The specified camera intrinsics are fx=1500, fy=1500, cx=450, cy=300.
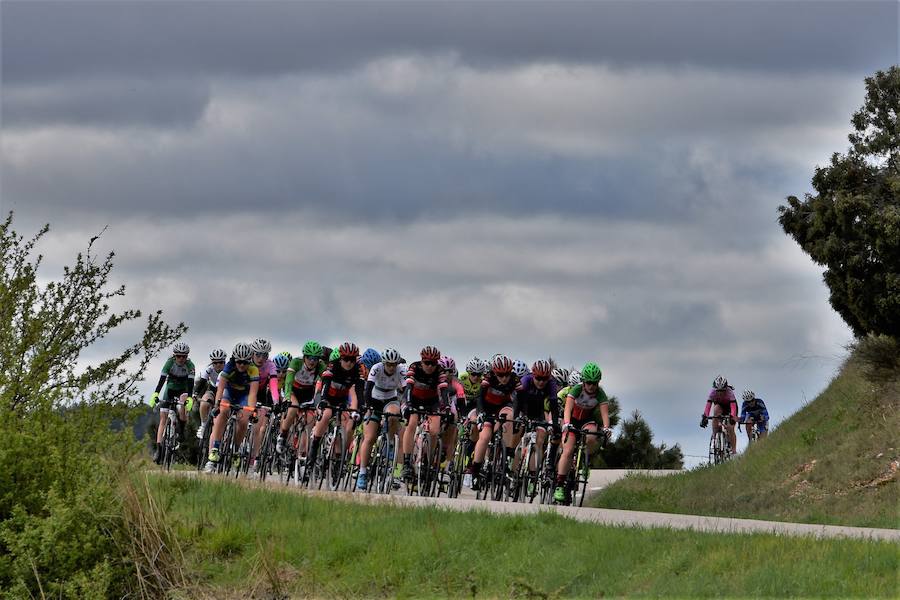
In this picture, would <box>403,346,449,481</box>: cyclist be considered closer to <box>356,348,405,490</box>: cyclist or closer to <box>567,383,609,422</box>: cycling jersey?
<box>356,348,405,490</box>: cyclist

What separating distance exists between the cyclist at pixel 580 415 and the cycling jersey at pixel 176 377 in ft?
Result: 29.4

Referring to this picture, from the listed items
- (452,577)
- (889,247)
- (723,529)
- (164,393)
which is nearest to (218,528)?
(452,577)

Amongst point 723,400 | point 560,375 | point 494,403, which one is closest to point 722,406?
point 723,400

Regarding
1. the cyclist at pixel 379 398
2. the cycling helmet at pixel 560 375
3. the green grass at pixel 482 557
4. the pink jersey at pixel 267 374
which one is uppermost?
the cycling helmet at pixel 560 375

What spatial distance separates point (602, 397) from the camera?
22.7 metres

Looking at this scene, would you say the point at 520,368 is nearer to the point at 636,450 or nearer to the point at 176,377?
the point at 176,377

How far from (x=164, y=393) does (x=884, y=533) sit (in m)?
16.0

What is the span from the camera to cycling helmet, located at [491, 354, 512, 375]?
78.3ft

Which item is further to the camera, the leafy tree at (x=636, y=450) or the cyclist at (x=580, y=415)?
the leafy tree at (x=636, y=450)

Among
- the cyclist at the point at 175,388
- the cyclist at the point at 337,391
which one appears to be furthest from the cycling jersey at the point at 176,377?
the cyclist at the point at 337,391

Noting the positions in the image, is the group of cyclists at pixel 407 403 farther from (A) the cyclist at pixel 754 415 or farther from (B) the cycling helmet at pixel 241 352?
(A) the cyclist at pixel 754 415

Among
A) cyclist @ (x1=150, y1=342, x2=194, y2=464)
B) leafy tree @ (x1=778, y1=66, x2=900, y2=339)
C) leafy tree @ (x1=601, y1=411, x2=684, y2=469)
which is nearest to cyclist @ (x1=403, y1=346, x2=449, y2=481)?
cyclist @ (x1=150, y1=342, x2=194, y2=464)

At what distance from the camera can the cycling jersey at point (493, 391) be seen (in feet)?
78.8

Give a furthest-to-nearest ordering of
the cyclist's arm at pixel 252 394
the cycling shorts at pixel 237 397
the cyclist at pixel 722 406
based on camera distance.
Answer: the cyclist at pixel 722 406 < the cycling shorts at pixel 237 397 < the cyclist's arm at pixel 252 394
